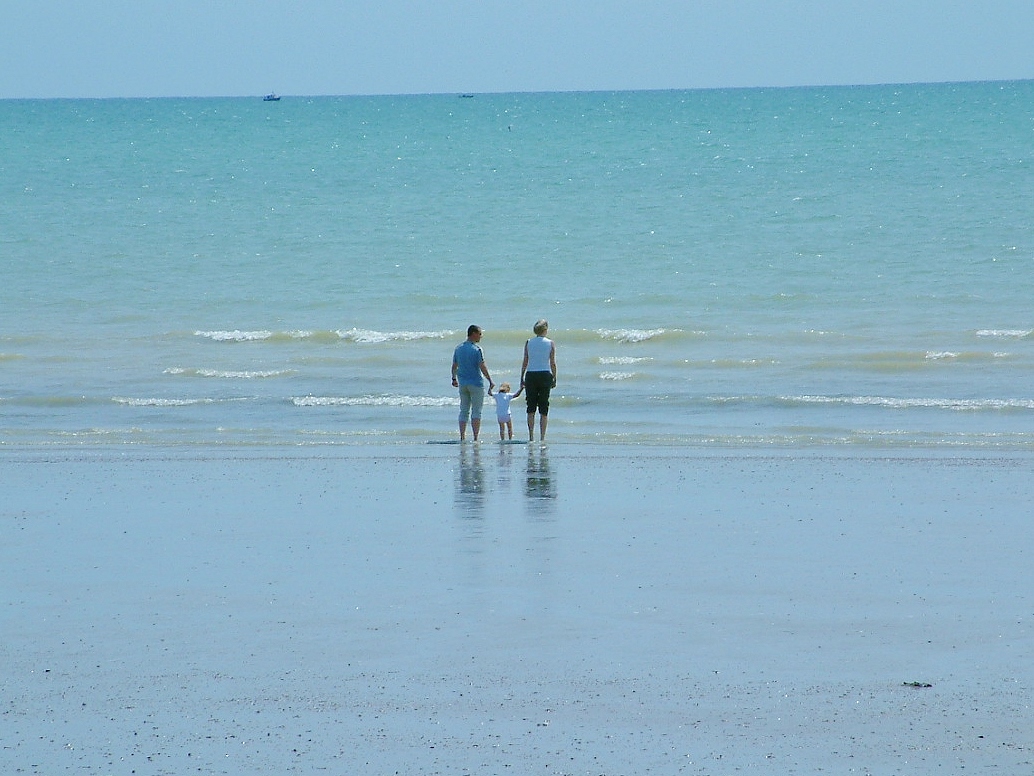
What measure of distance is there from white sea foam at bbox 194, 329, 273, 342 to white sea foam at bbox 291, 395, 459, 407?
6284mm

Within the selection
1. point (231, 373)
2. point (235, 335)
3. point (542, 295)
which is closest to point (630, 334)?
point (542, 295)

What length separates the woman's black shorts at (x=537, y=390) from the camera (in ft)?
54.1

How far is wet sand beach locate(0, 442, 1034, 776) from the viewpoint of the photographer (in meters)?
6.34

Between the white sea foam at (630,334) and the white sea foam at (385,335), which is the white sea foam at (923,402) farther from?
the white sea foam at (385,335)

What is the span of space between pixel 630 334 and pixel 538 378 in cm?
922

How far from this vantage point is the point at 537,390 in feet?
54.1

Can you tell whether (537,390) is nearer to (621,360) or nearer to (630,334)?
(621,360)

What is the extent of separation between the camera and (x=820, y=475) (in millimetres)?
13258

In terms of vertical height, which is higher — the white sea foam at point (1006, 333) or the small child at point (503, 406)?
the white sea foam at point (1006, 333)

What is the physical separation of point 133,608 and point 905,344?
17.5 m

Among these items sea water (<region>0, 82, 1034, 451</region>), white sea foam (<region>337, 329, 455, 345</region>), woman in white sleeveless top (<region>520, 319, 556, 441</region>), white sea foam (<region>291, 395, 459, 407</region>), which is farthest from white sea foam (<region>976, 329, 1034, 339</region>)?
woman in white sleeveless top (<region>520, 319, 556, 441</region>)

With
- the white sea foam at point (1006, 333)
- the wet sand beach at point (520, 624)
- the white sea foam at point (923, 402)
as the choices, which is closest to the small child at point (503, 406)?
the wet sand beach at point (520, 624)

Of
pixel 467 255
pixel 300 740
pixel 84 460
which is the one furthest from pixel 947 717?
pixel 467 255

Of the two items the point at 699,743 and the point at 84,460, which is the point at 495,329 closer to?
the point at 84,460
